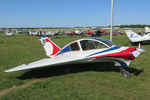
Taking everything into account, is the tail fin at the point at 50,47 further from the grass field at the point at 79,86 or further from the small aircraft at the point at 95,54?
the grass field at the point at 79,86

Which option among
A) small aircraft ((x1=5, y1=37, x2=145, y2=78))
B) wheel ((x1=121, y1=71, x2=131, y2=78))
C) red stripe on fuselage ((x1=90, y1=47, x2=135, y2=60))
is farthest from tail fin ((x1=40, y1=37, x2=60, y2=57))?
wheel ((x1=121, y1=71, x2=131, y2=78))

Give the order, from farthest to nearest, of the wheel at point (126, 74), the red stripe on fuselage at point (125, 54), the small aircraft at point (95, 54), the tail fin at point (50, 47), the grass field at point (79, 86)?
the tail fin at point (50, 47)
the wheel at point (126, 74)
the small aircraft at point (95, 54)
the red stripe on fuselage at point (125, 54)
the grass field at point (79, 86)

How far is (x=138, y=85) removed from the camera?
6.04m

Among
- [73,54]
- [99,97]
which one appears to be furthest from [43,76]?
[99,97]

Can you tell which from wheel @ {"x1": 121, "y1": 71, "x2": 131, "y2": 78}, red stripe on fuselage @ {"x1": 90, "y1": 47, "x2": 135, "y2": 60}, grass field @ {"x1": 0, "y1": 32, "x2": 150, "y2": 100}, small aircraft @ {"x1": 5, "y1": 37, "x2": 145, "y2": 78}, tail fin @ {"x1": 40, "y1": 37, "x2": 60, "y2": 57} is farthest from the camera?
tail fin @ {"x1": 40, "y1": 37, "x2": 60, "y2": 57}

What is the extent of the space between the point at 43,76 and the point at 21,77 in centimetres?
119

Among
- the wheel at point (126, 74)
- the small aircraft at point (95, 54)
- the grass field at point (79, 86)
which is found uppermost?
the small aircraft at point (95, 54)

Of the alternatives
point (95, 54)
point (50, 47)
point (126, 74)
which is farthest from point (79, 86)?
point (50, 47)

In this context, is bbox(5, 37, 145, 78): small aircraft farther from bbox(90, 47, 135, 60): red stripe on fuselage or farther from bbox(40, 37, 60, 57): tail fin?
bbox(40, 37, 60, 57): tail fin

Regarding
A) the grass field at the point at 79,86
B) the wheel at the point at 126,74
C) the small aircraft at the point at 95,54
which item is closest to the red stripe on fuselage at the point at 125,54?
the small aircraft at the point at 95,54

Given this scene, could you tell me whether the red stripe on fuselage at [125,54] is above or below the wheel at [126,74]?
above

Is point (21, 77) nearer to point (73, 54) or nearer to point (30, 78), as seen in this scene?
point (30, 78)

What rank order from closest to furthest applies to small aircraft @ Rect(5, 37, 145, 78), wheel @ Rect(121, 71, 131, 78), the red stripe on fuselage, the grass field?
the grass field < the red stripe on fuselage < small aircraft @ Rect(5, 37, 145, 78) < wheel @ Rect(121, 71, 131, 78)

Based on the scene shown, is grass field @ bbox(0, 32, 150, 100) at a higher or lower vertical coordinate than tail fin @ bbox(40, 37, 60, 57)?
lower
